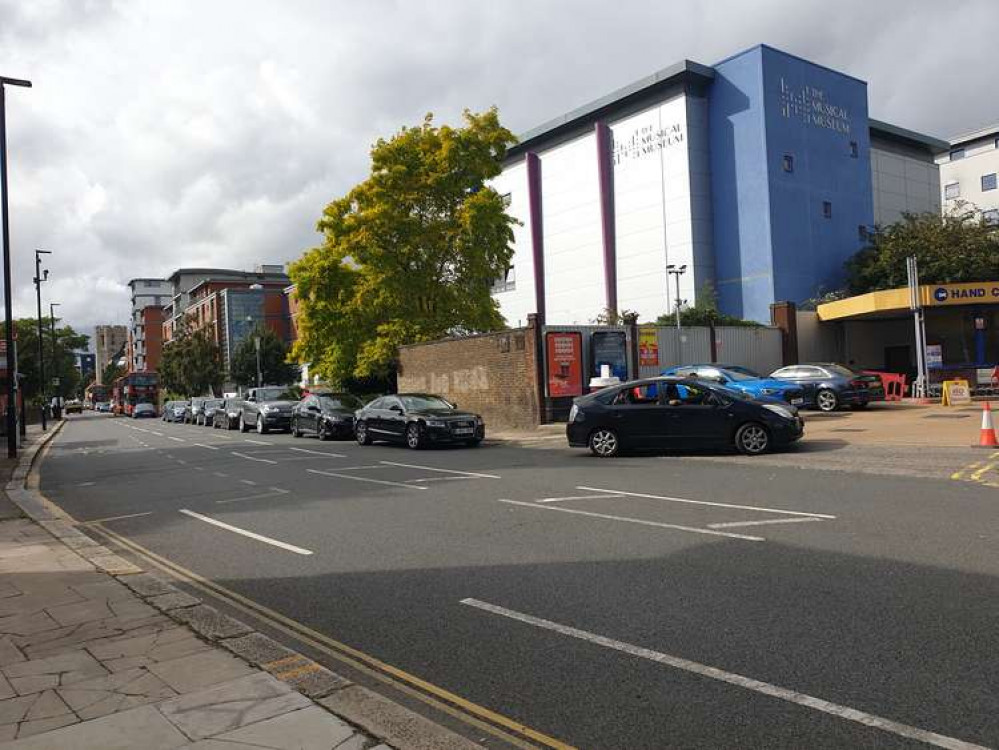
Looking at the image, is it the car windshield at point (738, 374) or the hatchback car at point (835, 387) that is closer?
the car windshield at point (738, 374)

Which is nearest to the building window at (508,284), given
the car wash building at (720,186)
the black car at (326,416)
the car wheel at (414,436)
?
the car wash building at (720,186)

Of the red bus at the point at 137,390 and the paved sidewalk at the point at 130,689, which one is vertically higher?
the red bus at the point at 137,390

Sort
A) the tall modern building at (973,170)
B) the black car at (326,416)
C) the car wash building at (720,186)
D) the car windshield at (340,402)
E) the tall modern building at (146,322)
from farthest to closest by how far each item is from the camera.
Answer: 1. the tall modern building at (146,322)
2. the tall modern building at (973,170)
3. the car wash building at (720,186)
4. the car windshield at (340,402)
5. the black car at (326,416)

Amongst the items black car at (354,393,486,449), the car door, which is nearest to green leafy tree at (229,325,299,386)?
black car at (354,393,486,449)

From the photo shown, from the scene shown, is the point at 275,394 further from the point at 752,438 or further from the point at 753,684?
the point at 753,684

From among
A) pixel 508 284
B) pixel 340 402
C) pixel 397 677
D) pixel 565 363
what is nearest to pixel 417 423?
pixel 565 363

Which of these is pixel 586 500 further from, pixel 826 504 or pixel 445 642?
pixel 445 642

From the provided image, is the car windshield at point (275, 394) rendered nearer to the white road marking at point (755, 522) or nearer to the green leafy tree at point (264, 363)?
the white road marking at point (755, 522)

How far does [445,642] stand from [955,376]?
2948 cm

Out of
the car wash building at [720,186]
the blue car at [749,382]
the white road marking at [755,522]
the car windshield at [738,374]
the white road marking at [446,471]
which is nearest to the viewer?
the white road marking at [755,522]

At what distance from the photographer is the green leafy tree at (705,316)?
35.8m

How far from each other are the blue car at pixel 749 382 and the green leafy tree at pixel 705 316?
9707 millimetres

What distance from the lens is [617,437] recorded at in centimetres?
1566

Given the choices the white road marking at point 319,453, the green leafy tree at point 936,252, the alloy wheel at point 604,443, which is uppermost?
the green leafy tree at point 936,252
